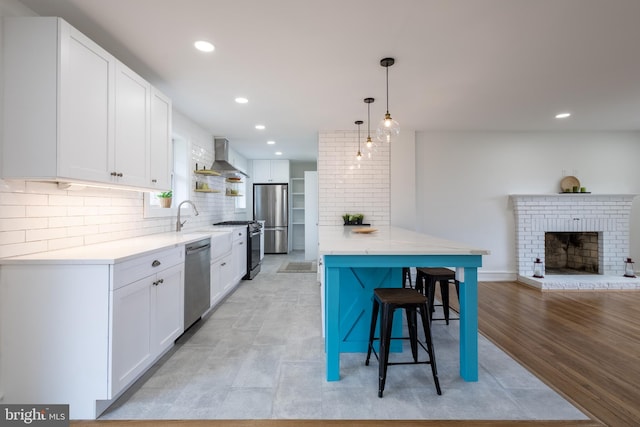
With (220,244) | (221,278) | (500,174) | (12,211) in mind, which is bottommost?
(221,278)

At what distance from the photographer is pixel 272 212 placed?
25.5 ft

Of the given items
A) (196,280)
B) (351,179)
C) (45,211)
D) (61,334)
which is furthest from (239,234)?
(61,334)

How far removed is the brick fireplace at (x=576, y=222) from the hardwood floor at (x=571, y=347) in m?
0.72

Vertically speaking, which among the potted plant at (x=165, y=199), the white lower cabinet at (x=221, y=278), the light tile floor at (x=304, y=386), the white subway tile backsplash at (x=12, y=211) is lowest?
the light tile floor at (x=304, y=386)

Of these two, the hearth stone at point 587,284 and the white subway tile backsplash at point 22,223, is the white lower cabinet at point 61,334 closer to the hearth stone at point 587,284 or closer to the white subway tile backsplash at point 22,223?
the white subway tile backsplash at point 22,223

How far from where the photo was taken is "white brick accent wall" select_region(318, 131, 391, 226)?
5008 millimetres

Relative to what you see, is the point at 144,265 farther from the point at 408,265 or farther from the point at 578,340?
the point at 578,340

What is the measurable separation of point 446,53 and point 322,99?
1.45m

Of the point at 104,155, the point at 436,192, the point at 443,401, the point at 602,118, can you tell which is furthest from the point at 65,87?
the point at 602,118

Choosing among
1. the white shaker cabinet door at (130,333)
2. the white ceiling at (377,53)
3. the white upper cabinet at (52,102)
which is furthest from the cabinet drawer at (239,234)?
the white upper cabinet at (52,102)

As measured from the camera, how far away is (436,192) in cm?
514

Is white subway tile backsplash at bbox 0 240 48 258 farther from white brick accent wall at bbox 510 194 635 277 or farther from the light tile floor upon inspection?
white brick accent wall at bbox 510 194 635 277

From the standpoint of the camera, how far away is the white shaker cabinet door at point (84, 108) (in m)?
1.77

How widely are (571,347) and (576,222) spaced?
330cm
